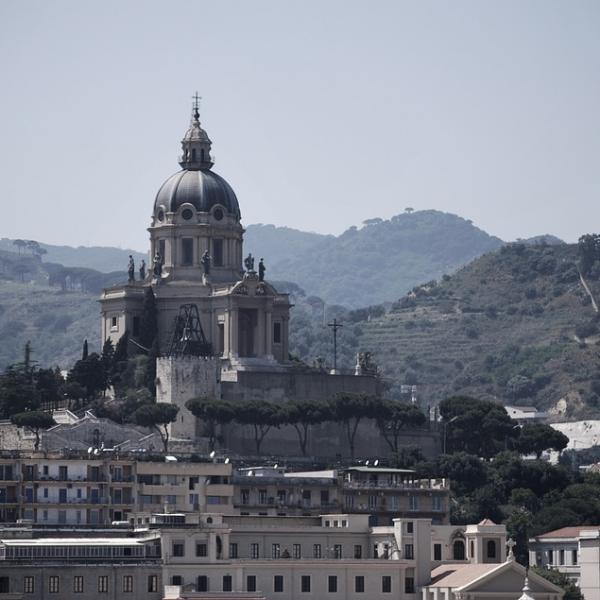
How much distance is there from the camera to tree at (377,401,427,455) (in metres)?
194

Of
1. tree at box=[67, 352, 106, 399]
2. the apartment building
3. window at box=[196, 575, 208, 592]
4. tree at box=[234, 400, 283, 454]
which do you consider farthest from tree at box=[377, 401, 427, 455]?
window at box=[196, 575, 208, 592]

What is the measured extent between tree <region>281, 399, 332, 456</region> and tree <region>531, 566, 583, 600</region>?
153ft

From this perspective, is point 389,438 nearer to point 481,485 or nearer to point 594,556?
point 481,485

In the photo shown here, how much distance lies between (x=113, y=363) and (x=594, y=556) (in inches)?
Result: 2350

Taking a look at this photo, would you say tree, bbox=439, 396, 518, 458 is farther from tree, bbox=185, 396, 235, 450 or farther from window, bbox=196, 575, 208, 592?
window, bbox=196, 575, 208, 592

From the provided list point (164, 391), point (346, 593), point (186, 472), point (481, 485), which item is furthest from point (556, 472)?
point (346, 593)

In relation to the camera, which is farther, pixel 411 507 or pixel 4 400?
pixel 4 400

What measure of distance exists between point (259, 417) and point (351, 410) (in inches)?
300

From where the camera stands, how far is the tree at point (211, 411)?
607 feet

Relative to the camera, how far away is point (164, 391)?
Answer: 189 meters

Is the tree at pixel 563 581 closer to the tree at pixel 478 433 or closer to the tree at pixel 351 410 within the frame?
the tree at pixel 351 410

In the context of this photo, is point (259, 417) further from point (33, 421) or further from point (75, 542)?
point (75, 542)

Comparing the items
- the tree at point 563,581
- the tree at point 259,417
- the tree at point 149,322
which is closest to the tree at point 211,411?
the tree at point 259,417

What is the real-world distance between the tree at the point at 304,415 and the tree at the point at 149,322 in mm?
12242
